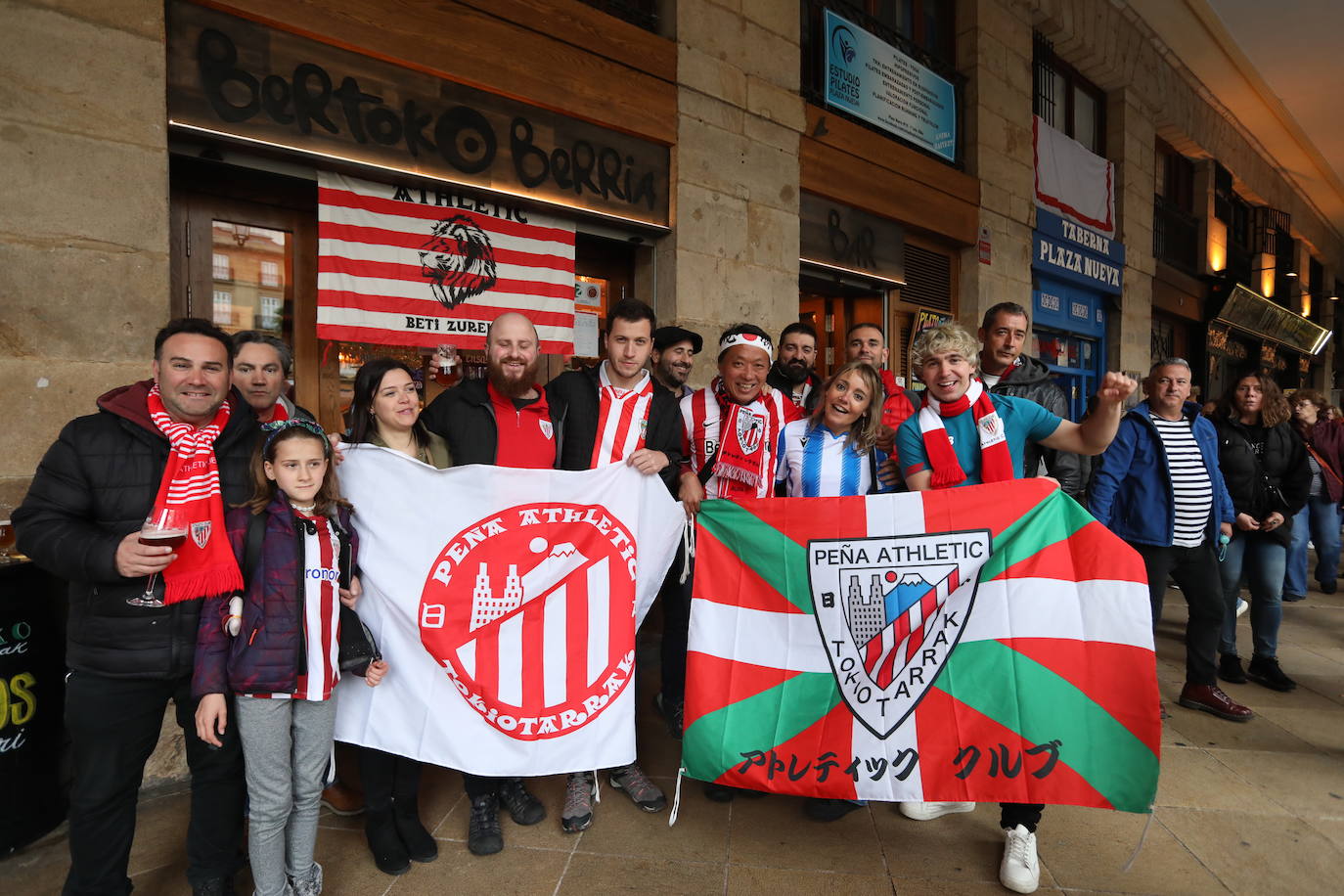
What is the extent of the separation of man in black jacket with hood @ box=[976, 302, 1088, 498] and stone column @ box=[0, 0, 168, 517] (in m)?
3.85

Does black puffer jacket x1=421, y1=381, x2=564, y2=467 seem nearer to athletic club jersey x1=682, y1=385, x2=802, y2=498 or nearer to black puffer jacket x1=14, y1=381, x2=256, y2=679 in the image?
athletic club jersey x1=682, y1=385, x2=802, y2=498

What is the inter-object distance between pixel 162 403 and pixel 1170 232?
14158mm

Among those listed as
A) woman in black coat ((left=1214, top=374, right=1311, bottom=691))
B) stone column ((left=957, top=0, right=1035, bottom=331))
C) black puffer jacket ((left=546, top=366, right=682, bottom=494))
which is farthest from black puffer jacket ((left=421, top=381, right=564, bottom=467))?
stone column ((left=957, top=0, right=1035, bottom=331))

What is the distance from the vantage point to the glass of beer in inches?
67.4

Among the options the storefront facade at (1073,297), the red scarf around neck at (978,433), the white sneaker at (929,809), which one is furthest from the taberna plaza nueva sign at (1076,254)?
the white sneaker at (929,809)

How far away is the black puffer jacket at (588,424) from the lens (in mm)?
3076

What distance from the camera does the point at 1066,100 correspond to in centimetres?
962

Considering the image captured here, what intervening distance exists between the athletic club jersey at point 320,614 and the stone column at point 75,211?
1.72 meters

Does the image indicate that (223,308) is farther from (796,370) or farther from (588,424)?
(796,370)

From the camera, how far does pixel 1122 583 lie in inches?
90.4

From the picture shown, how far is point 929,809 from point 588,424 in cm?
205

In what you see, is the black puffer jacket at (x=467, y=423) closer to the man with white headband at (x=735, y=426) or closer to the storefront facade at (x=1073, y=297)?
the man with white headband at (x=735, y=426)

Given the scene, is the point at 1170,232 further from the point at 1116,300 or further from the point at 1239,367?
the point at 1239,367

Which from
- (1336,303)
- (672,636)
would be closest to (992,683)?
(672,636)
